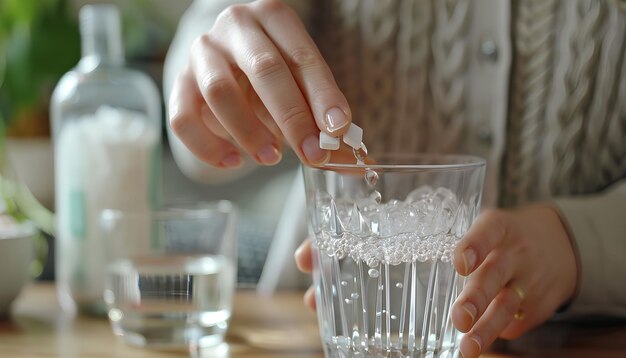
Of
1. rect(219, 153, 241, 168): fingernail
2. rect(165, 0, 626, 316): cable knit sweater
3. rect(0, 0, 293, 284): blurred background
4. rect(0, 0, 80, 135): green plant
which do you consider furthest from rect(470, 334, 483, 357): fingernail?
rect(0, 0, 80, 135): green plant

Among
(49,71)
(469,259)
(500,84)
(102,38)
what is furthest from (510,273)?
(49,71)

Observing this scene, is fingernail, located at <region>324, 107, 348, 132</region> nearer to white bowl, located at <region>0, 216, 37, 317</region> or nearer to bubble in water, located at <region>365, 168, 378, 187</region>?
bubble in water, located at <region>365, 168, 378, 187</region>

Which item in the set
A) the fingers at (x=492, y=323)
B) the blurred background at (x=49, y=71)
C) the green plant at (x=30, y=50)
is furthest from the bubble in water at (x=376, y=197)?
the green plant at (x=30, y=50)

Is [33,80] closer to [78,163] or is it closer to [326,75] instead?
[78,163]

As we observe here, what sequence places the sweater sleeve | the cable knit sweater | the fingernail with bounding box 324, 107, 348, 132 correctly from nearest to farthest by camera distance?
the fingernail with bounding box 324, 107, 348, 132 < the sweater sleeve < the cable knit sweater

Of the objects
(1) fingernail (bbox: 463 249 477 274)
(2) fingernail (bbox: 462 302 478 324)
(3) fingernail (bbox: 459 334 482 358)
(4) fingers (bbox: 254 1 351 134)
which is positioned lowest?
(3) fingernail (bbox: 459 334 482 358)

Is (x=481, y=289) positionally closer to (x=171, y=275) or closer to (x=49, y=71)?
(x=171, y=275)
